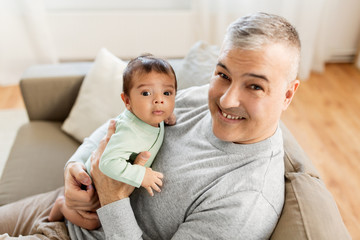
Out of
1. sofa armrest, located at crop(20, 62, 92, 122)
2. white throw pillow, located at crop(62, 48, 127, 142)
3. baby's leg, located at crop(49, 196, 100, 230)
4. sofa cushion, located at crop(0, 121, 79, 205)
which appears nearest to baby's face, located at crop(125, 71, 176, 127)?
baby's leg, located at crop(49, 196, 100, 230)

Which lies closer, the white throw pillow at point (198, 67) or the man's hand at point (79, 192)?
the man's hand at point (79, 192)

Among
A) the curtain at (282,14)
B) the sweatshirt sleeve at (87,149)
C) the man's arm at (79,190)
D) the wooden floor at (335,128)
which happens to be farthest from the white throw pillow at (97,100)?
the wooden floor at (335,128)

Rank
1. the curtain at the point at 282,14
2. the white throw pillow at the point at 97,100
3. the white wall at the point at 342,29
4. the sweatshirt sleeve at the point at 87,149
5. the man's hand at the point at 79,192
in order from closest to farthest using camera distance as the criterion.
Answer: the man's hand at the point at 79,192 < the sweatshirt sleeve at the point at 87,149 < the white throw pillow at the point at 97,100 < the curtain at the point at 282,14 < the white wall at the point at 342,29

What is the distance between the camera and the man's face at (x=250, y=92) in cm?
85

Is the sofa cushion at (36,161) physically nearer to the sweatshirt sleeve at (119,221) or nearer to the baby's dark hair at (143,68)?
the sweatshirt sleeve at (119,221)

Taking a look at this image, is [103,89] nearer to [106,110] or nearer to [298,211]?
[106,110]

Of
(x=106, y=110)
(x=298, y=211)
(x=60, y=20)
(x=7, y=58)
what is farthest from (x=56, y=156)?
(x=7, y=58)

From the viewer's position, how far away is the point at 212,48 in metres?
1.63

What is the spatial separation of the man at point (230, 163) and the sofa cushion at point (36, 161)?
Result: 0.42m

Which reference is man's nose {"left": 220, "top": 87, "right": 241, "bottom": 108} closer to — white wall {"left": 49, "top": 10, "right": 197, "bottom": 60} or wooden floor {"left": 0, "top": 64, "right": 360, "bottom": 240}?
wooden floor {"left": 0, "top": 64, "right": 360, "bottom": 240}

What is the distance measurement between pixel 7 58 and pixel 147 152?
8.55 feet

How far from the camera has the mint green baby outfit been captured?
0.98 metres

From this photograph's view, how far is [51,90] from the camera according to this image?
1.76 meters

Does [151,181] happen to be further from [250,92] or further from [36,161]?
[36,161]
